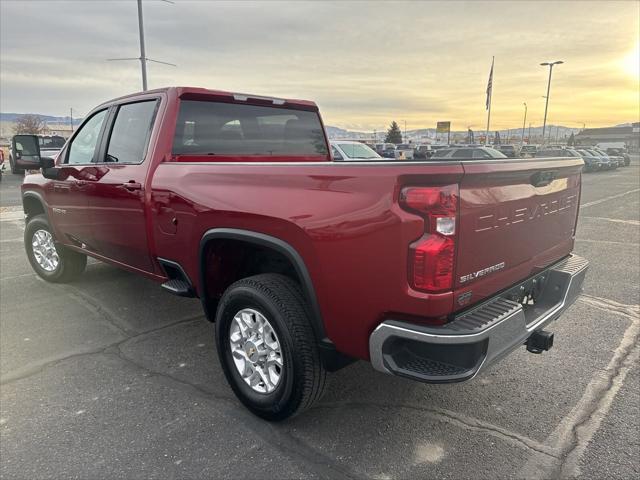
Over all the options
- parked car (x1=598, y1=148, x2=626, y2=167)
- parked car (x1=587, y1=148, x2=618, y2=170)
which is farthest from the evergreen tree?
parked car (x1=587, y1=148, x2=618, y2=170)

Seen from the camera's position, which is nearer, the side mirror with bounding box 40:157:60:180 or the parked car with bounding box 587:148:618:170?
the side mirror with bounding box 40:157:60:180

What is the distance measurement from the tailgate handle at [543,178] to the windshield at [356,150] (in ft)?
46.9

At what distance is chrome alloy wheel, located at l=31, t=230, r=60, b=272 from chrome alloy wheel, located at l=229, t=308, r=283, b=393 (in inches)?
135

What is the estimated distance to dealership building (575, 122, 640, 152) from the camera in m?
113

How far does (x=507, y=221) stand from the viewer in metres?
2.43

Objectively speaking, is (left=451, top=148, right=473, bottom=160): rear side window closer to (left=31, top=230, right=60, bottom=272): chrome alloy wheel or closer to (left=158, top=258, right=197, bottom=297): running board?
(left=31, top=230, right=60, bottom=272): chrome alloy wheel

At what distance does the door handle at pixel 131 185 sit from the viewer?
11.8ft

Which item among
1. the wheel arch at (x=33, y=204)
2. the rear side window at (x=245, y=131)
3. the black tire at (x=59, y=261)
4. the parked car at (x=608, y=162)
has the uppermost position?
the rear side window at (x=245, y=131)

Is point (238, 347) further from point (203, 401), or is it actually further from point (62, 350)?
point (62, 350)

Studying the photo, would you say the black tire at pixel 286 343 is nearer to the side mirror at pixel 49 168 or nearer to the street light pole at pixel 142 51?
the side mirror at pixel 49 168

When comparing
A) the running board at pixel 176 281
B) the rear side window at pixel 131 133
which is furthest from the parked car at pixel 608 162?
the running board at pixel 176 281

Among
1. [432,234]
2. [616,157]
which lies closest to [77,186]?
[432,234]

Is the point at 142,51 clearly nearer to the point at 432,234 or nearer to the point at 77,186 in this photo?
the point at 77,186

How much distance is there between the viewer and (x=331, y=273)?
2.38 meters
